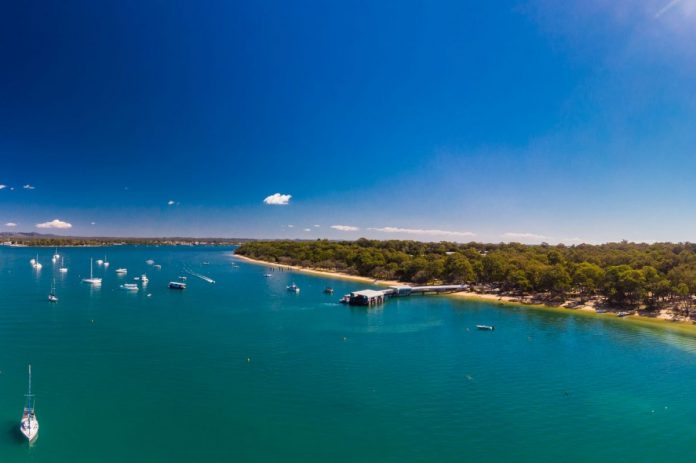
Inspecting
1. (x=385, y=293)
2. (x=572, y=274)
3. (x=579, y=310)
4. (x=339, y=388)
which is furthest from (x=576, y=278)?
(x=339, y=388)

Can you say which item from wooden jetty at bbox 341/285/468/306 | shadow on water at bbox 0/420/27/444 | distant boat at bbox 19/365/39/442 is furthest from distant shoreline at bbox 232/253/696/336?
shadow on water at bbox 0/420/27/444

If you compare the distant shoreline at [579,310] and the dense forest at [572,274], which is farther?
the dense forest at [572,274]

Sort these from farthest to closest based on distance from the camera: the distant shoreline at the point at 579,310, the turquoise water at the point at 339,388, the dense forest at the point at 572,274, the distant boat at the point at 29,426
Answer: the dense forest at the point at 572,274
the distant shoreline at the point at 579,310
the turquoise water at the point at 339,388
the distant boat at the point at 29,426

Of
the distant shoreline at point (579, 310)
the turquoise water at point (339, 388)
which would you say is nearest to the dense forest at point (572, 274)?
the distant shoreline at point (579, 310)

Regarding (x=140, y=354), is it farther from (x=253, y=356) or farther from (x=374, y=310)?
(x=374, y=310)

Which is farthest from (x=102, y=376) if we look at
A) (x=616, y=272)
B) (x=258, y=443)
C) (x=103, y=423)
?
(x=616, y=272)

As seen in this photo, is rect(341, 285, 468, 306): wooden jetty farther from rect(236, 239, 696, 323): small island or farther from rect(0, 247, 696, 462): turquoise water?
rect(0, 247, 696, 462): turquoise water

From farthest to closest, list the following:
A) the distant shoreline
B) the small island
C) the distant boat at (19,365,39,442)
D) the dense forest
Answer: the dense forest < the small island < the distant shoreline < the distant boat at (19,365,39,442)

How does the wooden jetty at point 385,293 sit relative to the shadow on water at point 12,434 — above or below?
above

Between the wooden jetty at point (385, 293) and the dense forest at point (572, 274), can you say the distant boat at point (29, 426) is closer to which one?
the wooden jetty at point (385, 293)
